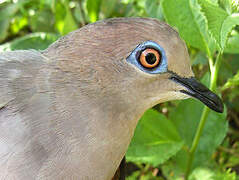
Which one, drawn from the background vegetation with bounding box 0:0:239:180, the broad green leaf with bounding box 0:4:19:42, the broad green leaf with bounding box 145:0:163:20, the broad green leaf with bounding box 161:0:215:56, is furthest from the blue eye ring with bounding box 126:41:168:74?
the broad green leaf with bounding box 0:4:19:42

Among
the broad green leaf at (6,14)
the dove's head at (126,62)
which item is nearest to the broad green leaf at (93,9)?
the broad green leaf at (6,14)

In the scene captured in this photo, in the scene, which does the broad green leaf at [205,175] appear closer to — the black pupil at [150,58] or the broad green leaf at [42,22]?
the black pupil at [150,58]

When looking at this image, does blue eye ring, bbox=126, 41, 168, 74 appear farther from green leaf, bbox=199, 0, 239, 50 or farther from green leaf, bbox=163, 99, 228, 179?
green leaf, bbox=163, 99, 228, 179

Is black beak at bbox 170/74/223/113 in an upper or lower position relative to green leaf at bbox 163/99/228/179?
upper

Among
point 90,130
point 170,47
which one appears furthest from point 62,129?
point 170,47

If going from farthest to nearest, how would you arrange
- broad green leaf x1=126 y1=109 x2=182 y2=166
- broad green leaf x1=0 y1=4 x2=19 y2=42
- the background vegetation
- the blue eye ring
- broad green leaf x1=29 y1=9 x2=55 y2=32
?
broad green leaf x1=29 y1=9 x2=55 y2=32
broad green leaf x1=0 y1=4 x2=19 y2=42
broad green leaf x1=126 y1=109 x2=182 y2=166
the background vegetation
the blue eye ring

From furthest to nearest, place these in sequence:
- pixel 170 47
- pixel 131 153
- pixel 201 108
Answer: pixel 201 108, pixel 131 153, pixel 170 47

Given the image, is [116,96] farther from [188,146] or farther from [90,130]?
[188,146]

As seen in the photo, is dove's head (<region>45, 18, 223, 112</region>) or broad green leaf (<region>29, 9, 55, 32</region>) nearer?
dove's head (<region>45, 18, 223, 112</region>)
